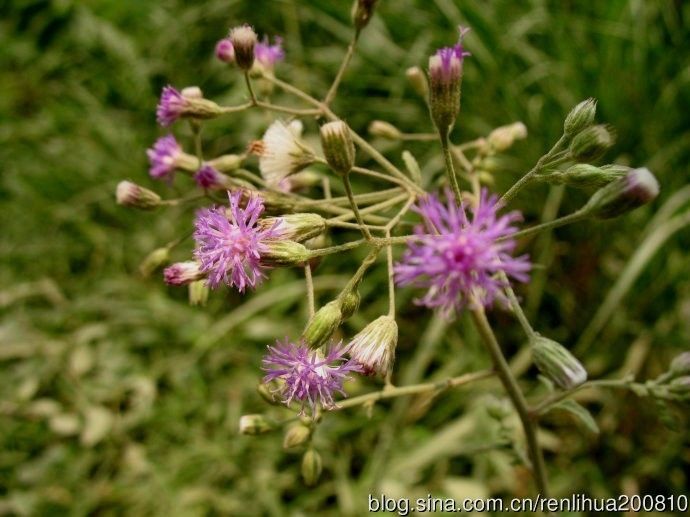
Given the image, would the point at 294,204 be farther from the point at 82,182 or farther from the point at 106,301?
the point at 82,182

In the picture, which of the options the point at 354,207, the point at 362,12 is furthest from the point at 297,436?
the point at 362,12

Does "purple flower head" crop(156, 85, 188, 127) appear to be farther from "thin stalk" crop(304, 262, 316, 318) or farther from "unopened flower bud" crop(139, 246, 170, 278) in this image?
"thin stalk" crop(304, 262, 316, 318)

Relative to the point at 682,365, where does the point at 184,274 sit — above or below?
above

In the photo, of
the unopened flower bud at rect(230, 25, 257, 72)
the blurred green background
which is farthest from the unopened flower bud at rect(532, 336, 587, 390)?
the blurred green background

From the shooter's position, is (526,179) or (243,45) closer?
(526,179)

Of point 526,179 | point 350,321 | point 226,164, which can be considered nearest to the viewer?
point 526,179

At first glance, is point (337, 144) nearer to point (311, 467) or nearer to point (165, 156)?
point (165, 156)

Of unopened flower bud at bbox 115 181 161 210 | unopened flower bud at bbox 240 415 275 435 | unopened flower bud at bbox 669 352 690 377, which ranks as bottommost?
unopened flower bud at bbox 240 415 275 435
